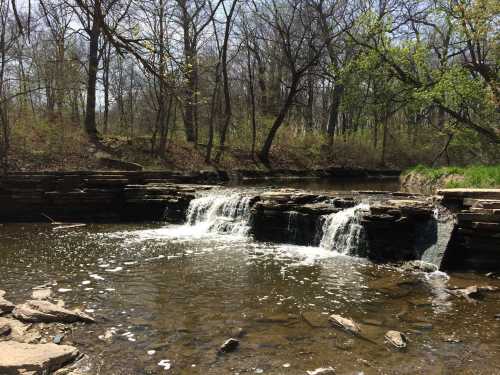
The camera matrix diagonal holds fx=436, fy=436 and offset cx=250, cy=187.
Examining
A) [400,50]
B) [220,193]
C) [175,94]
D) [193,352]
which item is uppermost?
[400,50]

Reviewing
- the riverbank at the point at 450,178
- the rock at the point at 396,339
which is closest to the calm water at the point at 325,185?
the riverbank at the point at 450,178

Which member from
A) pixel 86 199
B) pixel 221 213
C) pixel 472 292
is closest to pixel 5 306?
pixel 472 292

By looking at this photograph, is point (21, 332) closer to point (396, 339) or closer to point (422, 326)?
point (396, 339)

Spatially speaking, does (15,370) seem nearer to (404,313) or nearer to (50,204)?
(404,313)


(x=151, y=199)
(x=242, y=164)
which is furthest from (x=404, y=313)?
(x=242, y=164)

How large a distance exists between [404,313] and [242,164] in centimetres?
1941

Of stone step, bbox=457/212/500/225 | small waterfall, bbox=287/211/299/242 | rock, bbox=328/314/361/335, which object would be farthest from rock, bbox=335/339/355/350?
small waterfall, bbox=287/211/299/242

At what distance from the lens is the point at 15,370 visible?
4.12 metres

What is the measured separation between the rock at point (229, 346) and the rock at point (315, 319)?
1204 millimetres

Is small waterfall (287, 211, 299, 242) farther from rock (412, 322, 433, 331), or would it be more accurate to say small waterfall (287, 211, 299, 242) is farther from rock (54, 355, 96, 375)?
rock (54, 355, 96, 375)

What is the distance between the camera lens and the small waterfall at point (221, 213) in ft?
43.4

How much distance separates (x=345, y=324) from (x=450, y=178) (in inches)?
447

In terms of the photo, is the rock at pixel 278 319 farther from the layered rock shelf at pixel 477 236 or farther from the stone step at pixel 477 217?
the stone step at pixel 477 217

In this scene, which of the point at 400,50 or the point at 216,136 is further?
the point at 216,136
